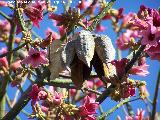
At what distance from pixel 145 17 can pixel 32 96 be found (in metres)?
0.72

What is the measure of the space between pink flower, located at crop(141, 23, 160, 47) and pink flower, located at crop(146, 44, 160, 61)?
0.09 ft

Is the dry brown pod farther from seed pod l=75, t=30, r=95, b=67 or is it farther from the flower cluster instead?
the flower cluster

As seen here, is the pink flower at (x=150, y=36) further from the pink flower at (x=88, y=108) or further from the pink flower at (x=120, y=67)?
the pink flower at (x=88, y=108)

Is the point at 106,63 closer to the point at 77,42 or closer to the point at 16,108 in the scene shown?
the point at 77,42

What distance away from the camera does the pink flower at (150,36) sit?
1.94 meters

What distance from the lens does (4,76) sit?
3094 millimetres

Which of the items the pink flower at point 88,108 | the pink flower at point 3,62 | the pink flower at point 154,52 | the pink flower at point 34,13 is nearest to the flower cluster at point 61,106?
the pink flower at point 88,108

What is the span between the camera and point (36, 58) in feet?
7.49

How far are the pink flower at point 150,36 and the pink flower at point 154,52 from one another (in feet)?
0.09

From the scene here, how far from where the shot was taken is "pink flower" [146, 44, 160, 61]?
200 centimetres

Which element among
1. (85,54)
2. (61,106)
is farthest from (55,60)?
(61,106)

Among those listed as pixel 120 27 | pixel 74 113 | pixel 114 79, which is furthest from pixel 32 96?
pixel 120 27

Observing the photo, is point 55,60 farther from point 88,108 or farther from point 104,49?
point 88,108

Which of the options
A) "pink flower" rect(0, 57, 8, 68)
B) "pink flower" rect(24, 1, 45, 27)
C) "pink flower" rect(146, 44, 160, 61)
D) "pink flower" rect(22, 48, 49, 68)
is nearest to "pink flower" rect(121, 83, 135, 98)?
"pink flower" rect(146, 44, 160, 61)
